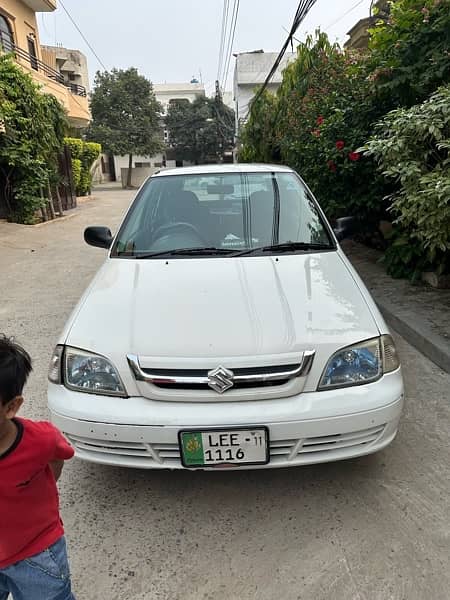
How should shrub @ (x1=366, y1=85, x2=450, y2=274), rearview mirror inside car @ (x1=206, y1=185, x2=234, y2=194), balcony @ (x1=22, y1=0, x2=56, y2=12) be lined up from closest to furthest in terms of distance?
shrub @ (x1=366, y1=85, x2=450, y2=274) → rearview mirror inside car @ (x1=206, y1=185, x2=234, y2=194) → balcony @ (x1=22, y1=0, x2=56, y2=12)

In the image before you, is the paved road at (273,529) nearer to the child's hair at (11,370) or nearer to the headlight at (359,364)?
the headlight at (359,364)

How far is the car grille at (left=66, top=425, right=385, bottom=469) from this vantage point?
1.86 meters

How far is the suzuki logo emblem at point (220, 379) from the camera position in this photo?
1.83m

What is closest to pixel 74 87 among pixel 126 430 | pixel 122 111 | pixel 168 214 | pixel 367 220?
pixel 122 111

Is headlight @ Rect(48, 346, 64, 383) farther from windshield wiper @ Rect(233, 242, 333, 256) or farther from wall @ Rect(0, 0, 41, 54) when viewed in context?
wall @ Rect(0, 0, 41, 54)

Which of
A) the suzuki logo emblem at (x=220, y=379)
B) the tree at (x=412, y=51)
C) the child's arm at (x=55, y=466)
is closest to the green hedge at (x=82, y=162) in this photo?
the tree at (x=412, y=51)

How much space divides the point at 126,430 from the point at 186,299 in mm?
710

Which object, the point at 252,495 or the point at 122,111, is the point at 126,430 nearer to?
the point at 252,495

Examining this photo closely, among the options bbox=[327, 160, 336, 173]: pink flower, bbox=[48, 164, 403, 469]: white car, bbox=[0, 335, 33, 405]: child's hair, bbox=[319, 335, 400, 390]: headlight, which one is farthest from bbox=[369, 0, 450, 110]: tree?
bbox=[0, 335, 33, 405]: child's hair

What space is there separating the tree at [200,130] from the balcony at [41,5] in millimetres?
24744

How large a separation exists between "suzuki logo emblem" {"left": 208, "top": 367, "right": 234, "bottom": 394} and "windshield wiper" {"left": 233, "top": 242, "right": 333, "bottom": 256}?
108 centimetres

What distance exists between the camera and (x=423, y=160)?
346cm

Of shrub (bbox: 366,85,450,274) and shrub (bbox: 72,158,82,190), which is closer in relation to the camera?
shrub (bbox: 366,85,450,274)

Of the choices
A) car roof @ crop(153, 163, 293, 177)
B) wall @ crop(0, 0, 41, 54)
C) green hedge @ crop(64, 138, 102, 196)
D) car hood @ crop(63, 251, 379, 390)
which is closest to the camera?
car hood @ crop(63, 251, 379, 390)
